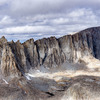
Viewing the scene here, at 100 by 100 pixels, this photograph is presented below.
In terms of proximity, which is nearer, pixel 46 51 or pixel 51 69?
pixel 51 69

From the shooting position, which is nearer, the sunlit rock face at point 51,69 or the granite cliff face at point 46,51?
the sunlit rock face at point 51,69

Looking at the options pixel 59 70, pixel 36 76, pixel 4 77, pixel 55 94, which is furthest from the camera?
pixel 59 70

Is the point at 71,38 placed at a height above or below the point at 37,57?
above

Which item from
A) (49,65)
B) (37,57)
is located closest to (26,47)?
(37,57)

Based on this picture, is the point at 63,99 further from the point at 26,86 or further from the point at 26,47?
the point at 26,47

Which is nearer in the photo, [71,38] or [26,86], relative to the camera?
[26,86]

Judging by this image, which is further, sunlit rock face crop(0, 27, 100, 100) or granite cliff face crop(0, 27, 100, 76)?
granite cliff face crop(0, 27, 100, 76)
